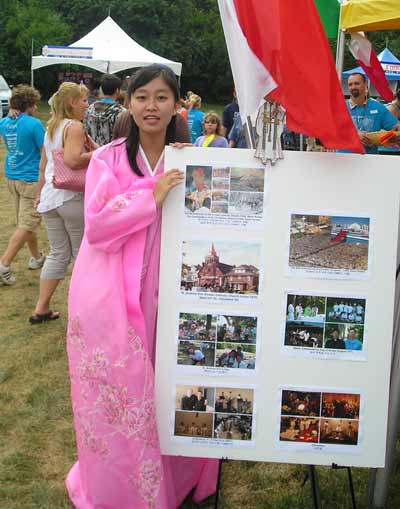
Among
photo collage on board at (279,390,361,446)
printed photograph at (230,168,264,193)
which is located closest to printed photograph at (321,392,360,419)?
photo collage on board at (279,390,361,446)

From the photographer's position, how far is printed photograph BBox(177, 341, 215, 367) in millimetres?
2141

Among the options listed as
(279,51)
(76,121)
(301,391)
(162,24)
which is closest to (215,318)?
(301,391)

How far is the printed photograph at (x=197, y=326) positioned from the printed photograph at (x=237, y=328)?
1.0 inches

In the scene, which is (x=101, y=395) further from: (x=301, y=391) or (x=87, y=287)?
(x=301, y=391)

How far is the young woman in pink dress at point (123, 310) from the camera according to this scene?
224 cm

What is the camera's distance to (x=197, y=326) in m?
2.14

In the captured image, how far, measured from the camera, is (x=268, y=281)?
6.89ft

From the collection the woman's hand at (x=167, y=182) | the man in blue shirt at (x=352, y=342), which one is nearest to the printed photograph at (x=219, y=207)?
the woman's hand at (x=167, y=182)

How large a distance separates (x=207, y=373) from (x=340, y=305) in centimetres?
48

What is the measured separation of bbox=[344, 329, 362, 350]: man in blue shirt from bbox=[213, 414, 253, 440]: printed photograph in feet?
1.27

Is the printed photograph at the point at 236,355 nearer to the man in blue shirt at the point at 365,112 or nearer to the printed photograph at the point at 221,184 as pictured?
the printed photograph at the point at 221,184

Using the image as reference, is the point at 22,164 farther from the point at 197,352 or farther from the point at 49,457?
the point at 197,352

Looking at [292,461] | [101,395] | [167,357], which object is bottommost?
[292,461]

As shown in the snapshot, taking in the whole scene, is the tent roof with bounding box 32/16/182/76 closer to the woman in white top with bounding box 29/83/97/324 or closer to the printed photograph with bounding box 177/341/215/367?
the woman in white top with bounding box 29/83/97/324
